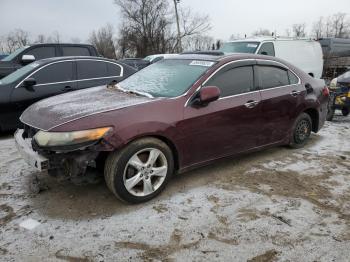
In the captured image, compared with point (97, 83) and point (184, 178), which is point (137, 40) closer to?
point (97, 83)

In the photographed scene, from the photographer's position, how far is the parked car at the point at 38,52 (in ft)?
26.5

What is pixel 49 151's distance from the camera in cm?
323

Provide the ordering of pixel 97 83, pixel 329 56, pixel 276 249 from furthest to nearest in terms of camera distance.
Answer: pixel 329 56, pixel 97 83, pixel 276 249

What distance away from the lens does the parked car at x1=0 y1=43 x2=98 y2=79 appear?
8.07 metres

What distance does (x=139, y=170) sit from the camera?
3455 mm

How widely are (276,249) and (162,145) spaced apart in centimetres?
150

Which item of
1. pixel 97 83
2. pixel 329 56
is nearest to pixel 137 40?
pixel 329 56

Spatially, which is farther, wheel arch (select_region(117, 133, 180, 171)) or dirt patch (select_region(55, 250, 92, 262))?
wheel arch (select_region(117, 133, 180, 171))

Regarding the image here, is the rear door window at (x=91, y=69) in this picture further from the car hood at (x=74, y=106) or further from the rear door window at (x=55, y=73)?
the car hood at (x=74, y=106)

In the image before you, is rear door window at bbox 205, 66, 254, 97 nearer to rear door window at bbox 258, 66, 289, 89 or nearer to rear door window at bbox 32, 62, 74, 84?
rear door window at bbox 258, 66, 289, 89

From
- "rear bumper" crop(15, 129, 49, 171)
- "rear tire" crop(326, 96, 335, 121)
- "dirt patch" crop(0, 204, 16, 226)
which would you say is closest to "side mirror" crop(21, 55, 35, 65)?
"rear bumper" crop(15, 129, 49, 171)

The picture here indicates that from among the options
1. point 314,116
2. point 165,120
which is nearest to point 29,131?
point 165,120

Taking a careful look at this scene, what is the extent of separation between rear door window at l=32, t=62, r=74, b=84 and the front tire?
3665mm

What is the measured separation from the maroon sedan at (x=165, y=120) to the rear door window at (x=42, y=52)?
474 cm
